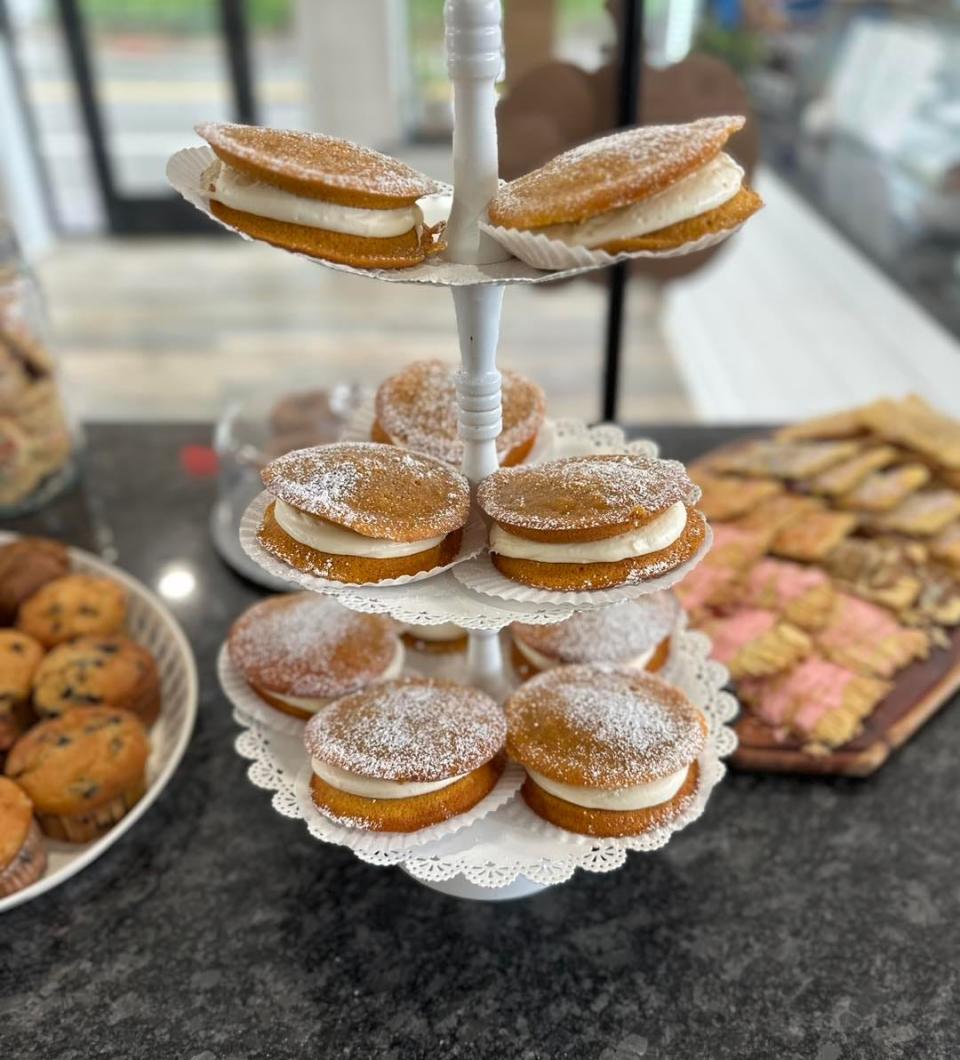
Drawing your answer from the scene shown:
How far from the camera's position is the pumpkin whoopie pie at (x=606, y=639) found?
1.05m

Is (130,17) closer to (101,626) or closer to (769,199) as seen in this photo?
(769,199)

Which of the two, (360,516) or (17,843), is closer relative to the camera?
(360,516)

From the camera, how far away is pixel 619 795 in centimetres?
88

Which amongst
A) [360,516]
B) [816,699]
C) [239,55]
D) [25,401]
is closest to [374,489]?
[360,516]

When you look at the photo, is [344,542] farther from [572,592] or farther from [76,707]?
[76,707]

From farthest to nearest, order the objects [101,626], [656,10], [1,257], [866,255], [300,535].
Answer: [656,10] < [866,255] < [1,257] < [101,626] < [300,535]

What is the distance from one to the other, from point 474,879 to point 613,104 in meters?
1.29

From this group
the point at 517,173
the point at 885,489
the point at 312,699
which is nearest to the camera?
the point at 312,699

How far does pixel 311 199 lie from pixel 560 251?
0.20 m

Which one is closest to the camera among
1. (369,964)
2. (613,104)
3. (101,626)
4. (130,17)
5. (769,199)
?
(369,964)

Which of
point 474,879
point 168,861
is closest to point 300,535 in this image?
point 474,879

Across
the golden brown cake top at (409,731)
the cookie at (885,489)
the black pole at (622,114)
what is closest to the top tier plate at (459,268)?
the golden brown cake top at (409,731)

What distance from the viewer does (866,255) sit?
2387mm

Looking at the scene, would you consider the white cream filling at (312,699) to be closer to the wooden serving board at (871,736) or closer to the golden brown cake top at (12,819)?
the golden brown cake top at (12,819)
